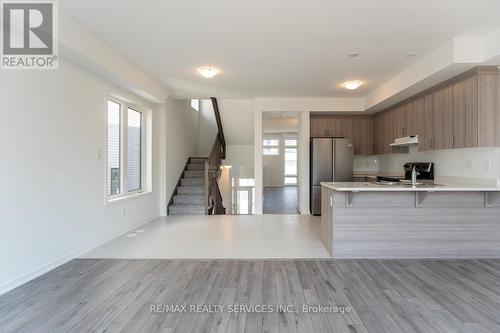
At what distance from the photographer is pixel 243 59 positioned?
394cm

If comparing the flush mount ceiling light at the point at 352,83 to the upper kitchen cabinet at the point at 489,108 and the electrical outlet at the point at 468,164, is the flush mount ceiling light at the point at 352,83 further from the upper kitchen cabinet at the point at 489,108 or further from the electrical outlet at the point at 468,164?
the electrical outlet at the point at 468,164

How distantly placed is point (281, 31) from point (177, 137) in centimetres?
453

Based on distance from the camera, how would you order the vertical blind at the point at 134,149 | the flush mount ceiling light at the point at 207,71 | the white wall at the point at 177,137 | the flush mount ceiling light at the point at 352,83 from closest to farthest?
the flush mount ceiling light at the point at 207,71 < the flush mount ceiling light at the point at 352,83 < the vertical blind at the point at 134,149 < the white wall at the point at 177,137

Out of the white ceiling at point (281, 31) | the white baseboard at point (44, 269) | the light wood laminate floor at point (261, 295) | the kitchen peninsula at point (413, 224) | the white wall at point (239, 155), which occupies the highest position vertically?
the white ceiling at point (281, 31)

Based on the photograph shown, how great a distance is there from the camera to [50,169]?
3.07 meters

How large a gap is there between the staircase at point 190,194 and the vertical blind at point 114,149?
Result: 1905 mm

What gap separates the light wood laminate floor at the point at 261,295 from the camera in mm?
2055

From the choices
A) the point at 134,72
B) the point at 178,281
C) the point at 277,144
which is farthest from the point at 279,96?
the point at 277,144

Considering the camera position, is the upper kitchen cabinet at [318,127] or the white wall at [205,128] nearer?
the upper kitchen cabinet at [318,127]

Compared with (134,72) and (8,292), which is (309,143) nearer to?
(134,72)

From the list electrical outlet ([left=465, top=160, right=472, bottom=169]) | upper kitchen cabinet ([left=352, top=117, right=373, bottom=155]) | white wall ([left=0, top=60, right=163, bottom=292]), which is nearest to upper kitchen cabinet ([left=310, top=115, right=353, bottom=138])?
upper kitchen cabinet ([left=352, top=117, right=373, bottom=155])

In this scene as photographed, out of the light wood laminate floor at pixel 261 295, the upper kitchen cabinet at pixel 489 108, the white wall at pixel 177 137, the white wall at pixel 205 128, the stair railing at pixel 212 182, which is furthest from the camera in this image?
the white wall at pixel 205 128

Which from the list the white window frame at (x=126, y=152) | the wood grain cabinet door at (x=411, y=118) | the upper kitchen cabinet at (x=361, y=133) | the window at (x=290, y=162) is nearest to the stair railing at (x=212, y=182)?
the white window frame at (x=126, y=152)

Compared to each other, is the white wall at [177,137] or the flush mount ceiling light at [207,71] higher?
the flush mount ceiling light at [207,71]
